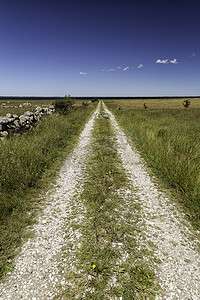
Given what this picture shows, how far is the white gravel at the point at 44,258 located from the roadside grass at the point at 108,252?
27 cm

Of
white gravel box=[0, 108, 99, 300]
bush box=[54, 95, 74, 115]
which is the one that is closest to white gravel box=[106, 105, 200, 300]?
white gravel box=[0, 108, 99, 300]

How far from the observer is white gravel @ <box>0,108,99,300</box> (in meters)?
2.63

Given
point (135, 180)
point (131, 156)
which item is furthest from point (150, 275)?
point (131, 156)

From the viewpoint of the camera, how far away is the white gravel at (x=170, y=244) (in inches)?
108

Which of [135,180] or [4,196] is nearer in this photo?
[4,196]

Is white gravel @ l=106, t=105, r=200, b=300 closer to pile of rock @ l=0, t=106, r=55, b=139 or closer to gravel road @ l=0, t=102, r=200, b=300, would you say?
gravel road @ l=0, t=102, r=200, b=300

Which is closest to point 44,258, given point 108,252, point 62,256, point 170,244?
point 62,256

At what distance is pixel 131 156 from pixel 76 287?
7.50 meters

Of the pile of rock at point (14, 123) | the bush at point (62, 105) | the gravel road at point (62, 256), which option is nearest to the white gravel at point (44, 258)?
the gravel road at point (62, 256)

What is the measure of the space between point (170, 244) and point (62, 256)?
261cm

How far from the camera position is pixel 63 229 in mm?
3965

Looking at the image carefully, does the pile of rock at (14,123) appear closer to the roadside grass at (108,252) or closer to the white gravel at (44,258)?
the white gravel at (44,258)

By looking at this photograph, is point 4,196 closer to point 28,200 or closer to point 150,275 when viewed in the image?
point 28,200

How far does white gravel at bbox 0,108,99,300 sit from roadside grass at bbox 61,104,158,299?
10.6 inches
